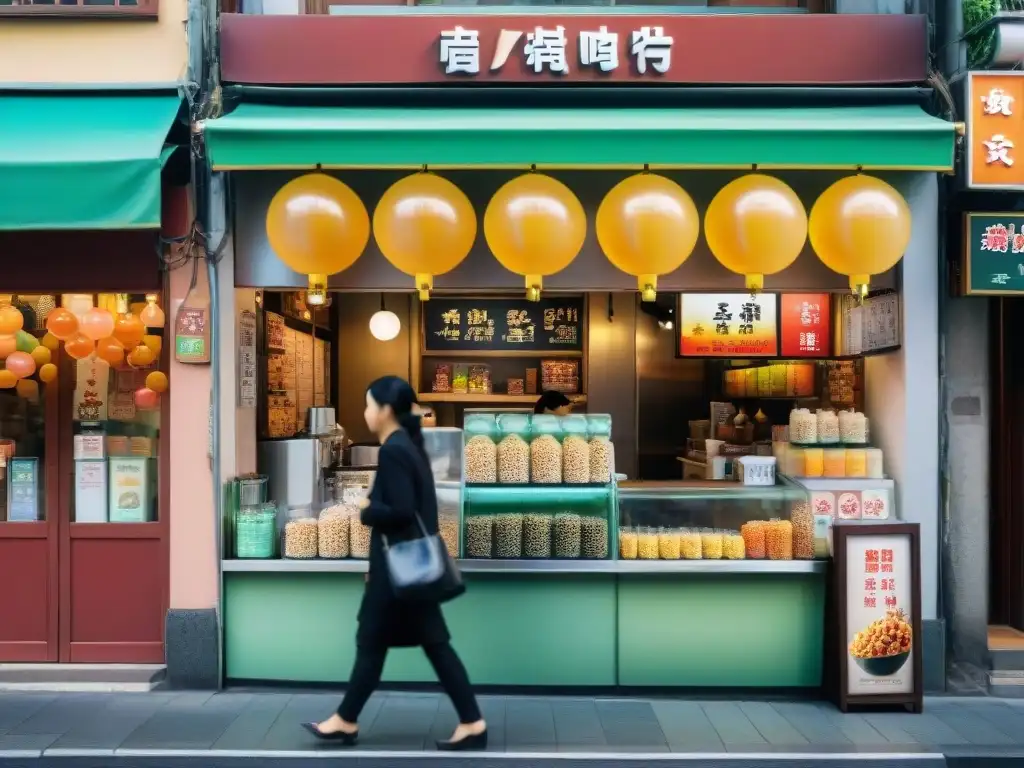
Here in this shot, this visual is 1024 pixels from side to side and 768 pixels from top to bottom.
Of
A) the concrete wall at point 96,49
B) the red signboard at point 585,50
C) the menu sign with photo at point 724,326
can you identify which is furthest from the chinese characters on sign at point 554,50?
the menu sign with photo at point 724,326

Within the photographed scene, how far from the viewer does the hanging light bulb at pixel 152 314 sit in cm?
649

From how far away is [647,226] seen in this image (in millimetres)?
5754

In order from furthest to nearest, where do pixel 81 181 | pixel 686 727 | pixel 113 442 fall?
pixel 113 442
pixel 81 181
pixel 686 727

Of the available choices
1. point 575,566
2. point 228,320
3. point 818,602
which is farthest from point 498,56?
point 818,602

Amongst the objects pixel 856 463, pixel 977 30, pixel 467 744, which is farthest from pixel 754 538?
pixel 977 30

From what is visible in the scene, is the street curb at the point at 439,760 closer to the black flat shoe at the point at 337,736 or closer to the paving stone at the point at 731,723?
the black flat shoe at the point at 337,736

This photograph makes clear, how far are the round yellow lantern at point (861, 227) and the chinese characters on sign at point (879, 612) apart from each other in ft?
5.88

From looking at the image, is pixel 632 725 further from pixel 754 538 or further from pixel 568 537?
pixel 754 538

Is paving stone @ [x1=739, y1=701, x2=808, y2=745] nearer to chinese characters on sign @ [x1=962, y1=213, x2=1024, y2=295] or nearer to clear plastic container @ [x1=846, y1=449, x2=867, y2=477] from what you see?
clear plastic container @ [x1=846, y1=449, x2=867, y2=477]

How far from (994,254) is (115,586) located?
6.82m

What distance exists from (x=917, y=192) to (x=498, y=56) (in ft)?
10.4

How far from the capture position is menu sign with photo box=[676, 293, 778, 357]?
889 centimetres

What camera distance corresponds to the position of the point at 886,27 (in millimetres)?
6496

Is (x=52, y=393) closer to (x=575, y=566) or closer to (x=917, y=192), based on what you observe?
(x=575, y=566)
